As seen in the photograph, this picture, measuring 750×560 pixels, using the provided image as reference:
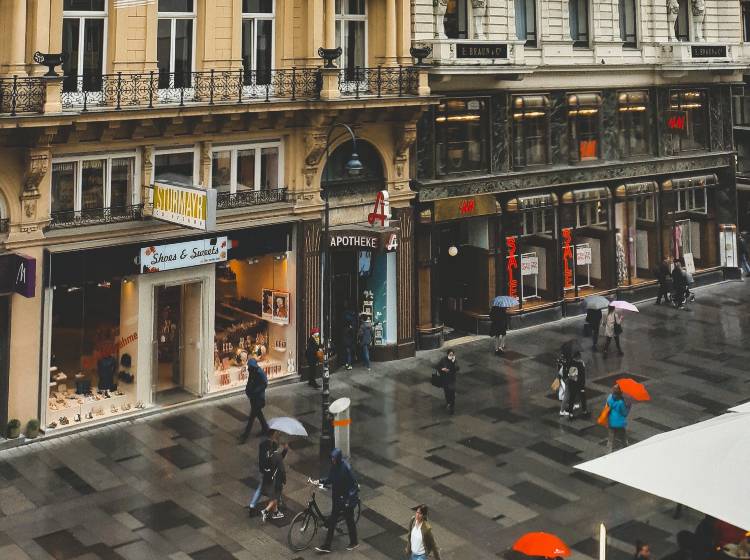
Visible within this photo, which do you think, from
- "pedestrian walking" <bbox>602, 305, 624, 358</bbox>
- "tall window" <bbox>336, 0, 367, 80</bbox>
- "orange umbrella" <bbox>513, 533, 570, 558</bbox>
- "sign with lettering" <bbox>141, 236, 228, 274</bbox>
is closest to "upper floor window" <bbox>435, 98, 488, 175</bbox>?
"tall window" <bbox>336, 0, 367, 80</bbox>

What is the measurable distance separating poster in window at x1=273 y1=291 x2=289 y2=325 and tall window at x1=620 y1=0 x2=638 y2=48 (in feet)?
63.6

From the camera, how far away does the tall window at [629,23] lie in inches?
1465

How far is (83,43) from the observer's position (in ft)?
75.2

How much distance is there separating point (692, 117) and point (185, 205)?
87.0 feet

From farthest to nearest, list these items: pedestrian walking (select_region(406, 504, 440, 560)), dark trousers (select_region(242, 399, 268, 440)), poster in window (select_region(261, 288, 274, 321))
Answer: poster in window (select_region(261, 288, 274, 321)), dark trousers (select_region(242, 399, 268, 440)), pedestrian walking (select_region(406, 504, 440, 560))

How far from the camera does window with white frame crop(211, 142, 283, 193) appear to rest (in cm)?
2573

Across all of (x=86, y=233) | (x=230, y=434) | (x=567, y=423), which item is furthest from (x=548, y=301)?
(x=86, y=233)

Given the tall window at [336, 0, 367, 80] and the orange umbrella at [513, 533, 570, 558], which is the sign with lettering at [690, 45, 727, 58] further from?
the orange umbrella at [513, 533, 570, 558]

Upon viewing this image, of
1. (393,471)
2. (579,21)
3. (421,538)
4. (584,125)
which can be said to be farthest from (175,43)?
(579,21)

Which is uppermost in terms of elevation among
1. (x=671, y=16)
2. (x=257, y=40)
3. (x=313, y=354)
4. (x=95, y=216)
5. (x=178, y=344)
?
(x=671, y=16)

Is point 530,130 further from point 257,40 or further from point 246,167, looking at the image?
point 246,167

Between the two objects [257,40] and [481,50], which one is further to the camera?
[481,50]

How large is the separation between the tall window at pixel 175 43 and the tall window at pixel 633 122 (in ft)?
63.8

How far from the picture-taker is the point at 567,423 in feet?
77.8
